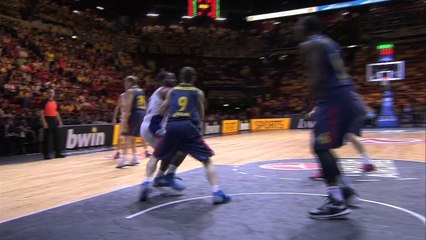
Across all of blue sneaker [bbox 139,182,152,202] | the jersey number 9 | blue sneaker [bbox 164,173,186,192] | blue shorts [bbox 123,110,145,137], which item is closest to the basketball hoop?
blue shorts [bbox 123,110,145,137]

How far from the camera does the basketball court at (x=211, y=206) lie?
3463mm

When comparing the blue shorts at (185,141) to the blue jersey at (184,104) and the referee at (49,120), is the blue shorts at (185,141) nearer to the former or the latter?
the blue jersey at (184,104)

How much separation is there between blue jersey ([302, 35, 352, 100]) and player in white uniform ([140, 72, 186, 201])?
6.84 feet

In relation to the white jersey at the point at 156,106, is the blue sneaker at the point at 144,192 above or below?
below

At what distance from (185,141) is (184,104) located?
0.41 meters

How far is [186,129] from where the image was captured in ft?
15.4

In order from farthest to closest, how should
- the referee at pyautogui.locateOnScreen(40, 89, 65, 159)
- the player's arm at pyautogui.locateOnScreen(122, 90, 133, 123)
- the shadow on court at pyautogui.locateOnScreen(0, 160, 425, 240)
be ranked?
the referee at pyautogui.locateOnScreen(40, 89, 65, 159) → the player's arm at pyautogui.locateOnScreen(122, 90, 133, 123) → the shadow on court at pyautogui.locateOnScreen(0, 160, 425, 240)

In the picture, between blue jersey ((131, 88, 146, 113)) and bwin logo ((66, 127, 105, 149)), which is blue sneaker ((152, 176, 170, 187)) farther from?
bwin logo ((66, 127, 105, 149))

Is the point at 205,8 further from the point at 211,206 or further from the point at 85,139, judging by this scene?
the point at 211,206

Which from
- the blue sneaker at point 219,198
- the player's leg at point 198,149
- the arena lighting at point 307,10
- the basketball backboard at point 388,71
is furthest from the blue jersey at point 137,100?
the arena lighting at point 307,10

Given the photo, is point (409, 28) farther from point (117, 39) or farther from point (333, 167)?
point (333, 167)

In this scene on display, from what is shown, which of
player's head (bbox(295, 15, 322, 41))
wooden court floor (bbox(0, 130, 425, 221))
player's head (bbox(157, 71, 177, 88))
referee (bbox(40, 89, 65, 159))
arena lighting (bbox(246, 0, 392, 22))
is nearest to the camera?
player's head (bbox(295, 15, 322, 41))

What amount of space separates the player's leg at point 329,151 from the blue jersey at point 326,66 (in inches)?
7.4

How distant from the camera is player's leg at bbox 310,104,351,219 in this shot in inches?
149
